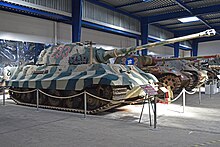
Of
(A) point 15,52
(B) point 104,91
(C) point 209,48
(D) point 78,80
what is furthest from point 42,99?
(C) point 209,48

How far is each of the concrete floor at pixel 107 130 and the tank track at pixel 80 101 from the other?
0.40m

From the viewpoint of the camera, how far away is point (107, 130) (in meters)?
6.73

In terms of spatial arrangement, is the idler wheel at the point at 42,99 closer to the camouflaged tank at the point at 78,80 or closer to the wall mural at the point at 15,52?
the camouflaged tank at the point at 78,80

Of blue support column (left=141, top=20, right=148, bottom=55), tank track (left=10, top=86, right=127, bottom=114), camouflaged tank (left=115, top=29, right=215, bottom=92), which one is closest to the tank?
camouflaged tank (left=115, top=29, right=215, bottom=92)

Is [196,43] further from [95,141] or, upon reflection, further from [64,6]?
[95,141]

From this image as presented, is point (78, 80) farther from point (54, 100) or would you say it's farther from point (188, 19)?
point (188, 19)

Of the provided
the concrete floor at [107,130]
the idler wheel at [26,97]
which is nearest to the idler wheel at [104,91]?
the concrete floor at [107,130]

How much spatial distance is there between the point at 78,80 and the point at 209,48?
34.0 m

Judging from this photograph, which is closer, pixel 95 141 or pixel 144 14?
pixel 95 141

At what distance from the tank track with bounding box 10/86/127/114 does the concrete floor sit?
15.9 inches

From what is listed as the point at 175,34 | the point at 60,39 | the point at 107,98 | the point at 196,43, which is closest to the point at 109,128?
the point at 107,98

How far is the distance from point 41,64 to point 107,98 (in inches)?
177

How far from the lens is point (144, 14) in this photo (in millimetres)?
24875

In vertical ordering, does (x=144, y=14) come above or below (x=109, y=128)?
above
